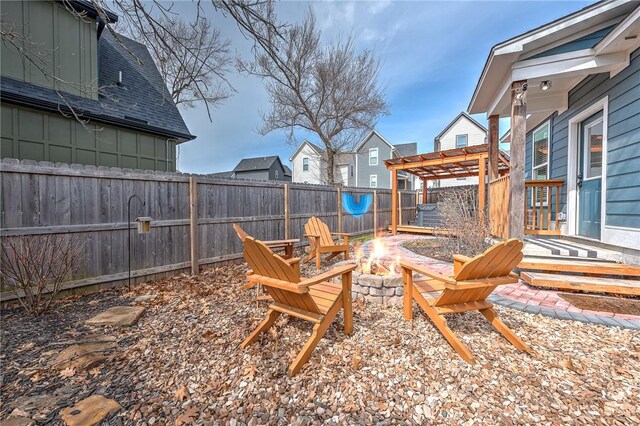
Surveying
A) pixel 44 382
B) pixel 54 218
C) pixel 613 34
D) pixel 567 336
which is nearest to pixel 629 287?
pixel 567 336

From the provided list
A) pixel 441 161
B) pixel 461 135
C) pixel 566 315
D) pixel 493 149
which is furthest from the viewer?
pixel 461 135

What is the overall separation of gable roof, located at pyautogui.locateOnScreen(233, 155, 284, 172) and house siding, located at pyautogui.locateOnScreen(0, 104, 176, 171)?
19.4m

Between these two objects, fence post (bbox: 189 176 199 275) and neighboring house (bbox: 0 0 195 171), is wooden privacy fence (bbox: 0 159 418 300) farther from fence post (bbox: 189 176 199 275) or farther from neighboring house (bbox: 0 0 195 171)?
neighboring house (bbox: 0 0 195 171)

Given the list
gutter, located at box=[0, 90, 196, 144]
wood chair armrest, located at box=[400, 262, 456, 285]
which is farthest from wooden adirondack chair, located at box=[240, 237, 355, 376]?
gutter, located at box=[0, 90, 196, 144]

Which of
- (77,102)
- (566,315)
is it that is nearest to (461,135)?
(566,315)

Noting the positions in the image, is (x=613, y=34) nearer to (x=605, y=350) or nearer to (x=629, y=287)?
(x=629, y=287)

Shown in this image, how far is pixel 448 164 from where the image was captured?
9.78 m

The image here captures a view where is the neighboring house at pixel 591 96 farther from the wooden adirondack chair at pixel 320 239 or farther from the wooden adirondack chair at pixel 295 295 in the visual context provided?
the wooden adirondack chair at pixel 295 295

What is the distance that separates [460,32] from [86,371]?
904cm

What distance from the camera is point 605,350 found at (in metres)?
2.25

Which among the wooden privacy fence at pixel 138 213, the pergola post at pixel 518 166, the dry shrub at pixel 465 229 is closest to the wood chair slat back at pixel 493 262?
the pergola post at pixel 518 166

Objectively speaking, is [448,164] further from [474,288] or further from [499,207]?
[474,288]

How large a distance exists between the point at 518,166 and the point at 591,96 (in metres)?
2.21

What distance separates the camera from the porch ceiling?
8203 millimetres
